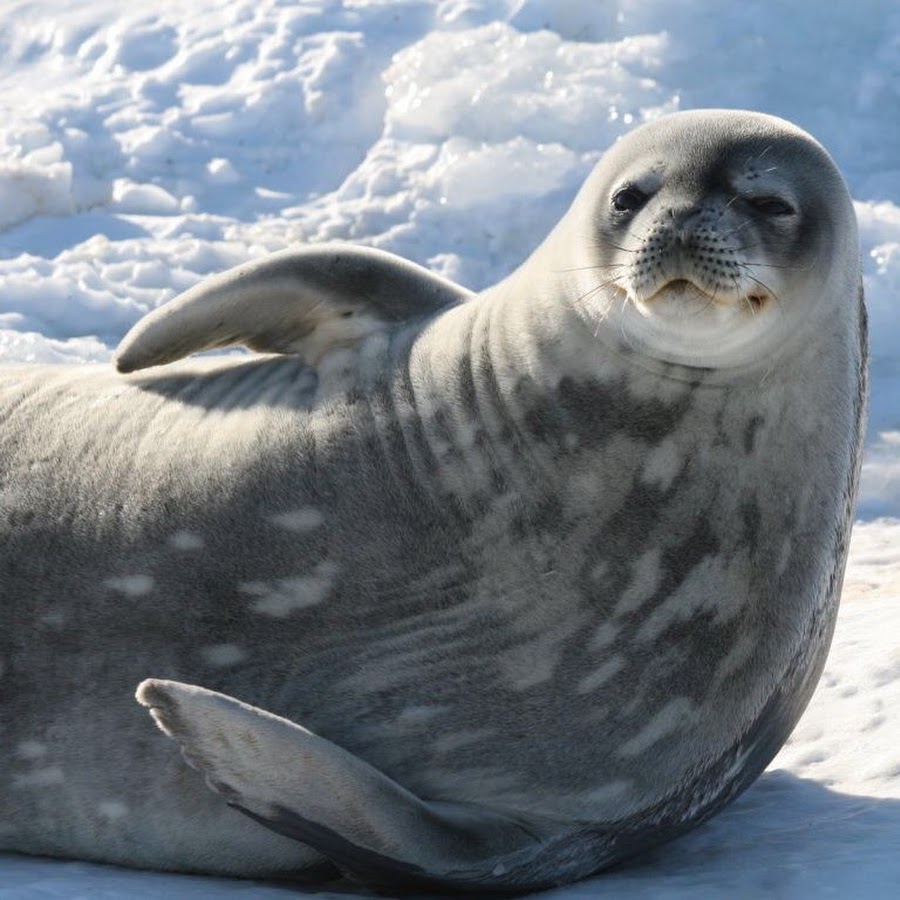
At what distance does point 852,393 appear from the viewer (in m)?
2.88

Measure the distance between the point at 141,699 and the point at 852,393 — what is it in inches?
45.5

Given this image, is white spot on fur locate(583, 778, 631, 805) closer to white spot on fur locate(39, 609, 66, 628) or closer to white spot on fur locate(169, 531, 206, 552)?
white spot on fur locate(169, 531, 206, 552)

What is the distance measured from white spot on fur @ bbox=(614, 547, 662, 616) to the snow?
2.79 m

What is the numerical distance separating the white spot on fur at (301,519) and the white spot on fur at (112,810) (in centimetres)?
49

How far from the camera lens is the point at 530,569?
2797 millimetres

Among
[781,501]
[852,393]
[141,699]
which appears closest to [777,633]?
[781,501]

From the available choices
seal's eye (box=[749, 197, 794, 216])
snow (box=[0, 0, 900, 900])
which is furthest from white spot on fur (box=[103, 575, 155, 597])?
snow (box=[0, 0, 900, 900])

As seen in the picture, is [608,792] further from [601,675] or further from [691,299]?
[691,299]

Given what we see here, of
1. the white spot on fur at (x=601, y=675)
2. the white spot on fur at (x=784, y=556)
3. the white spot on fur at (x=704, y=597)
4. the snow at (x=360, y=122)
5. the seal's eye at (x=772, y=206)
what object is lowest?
the snow at (x=360, y=122)

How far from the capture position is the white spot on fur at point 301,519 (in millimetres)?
2881

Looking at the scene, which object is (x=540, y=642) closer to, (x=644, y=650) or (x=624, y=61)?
(x=644, y=650)

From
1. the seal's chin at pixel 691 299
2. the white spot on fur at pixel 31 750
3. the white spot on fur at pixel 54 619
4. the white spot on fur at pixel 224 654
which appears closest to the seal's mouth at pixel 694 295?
the seal's chin at pixel 691 299

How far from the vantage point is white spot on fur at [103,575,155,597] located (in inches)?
115

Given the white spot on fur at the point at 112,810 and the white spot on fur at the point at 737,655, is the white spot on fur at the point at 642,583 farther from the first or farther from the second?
the white spot on fur at the point at 112,810
